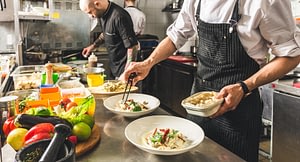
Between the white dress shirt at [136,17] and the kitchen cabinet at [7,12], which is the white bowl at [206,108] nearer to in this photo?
the kitchen cabinet at [7,12]

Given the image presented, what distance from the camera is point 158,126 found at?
1.24 metres

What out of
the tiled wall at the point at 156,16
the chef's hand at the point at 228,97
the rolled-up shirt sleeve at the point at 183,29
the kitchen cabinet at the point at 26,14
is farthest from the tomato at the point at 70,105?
the tiled wall at the point at 156,16

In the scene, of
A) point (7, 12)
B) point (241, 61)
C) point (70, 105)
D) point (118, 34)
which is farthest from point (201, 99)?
point (7, 12)

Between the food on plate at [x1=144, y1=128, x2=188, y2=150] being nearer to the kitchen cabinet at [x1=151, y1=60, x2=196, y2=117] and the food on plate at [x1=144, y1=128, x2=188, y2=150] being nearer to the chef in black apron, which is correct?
the chef in black apron

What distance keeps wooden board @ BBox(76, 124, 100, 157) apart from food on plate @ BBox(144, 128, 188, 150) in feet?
0.67

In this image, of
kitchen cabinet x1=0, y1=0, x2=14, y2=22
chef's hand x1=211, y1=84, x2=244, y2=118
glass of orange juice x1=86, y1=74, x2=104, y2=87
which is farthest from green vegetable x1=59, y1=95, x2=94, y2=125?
kitchen cabinet x1=0, y1=0, x2=14, y2=22

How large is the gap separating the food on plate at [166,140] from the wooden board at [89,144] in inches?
8.0

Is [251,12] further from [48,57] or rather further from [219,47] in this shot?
[48,57]

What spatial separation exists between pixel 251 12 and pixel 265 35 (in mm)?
136

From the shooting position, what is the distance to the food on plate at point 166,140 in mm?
1003

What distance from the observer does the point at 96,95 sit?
5.93ft

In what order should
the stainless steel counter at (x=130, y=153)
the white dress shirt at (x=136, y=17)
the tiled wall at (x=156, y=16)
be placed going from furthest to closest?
1. the tiled wall at (x=156, y=16)
2. the white dress shirt at (x=136, y=17)
3. the stainless steel counter at (x=130, y=153)

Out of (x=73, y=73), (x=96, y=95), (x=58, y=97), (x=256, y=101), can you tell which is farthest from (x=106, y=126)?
(x=73, y=73)

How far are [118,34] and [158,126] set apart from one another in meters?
2.18
